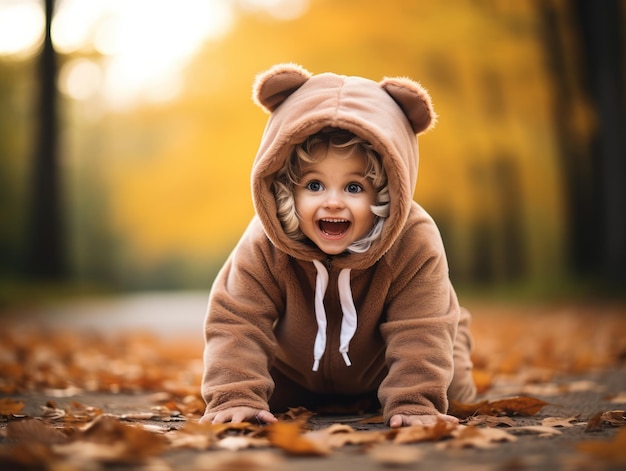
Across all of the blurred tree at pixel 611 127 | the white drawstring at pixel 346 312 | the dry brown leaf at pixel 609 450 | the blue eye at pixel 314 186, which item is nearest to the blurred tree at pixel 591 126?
the blurred tree at pixel 611 127

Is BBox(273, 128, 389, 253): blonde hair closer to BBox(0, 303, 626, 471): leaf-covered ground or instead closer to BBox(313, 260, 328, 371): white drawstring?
BBox(313, 260, 328, 371): white drawstring

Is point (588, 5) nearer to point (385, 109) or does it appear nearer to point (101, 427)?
point (385, 109)

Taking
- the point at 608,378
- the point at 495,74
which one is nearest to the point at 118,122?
the point at 495,74

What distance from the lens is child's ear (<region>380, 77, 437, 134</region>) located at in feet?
9.76

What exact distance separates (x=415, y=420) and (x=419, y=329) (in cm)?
38

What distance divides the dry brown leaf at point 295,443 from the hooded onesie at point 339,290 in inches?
20.9

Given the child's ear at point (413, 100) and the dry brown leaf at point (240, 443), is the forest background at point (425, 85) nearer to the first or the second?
the child's ear at point (413, 100)

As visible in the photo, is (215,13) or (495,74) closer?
(495,74)

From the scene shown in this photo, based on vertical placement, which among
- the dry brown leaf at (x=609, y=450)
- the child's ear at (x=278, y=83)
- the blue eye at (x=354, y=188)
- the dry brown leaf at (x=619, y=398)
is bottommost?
the dry brown leaf at (x=619, y=398)

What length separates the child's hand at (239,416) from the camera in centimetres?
271

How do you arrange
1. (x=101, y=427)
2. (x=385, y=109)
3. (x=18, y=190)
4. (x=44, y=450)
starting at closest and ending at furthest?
(x=44, y=450) → (x=101, y=427) → (x=385, y=109) → (x=18, y=190)

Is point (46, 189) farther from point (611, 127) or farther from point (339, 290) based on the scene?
point (339, 290)

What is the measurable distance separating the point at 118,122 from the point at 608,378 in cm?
2201

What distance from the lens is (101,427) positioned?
7.67ft
